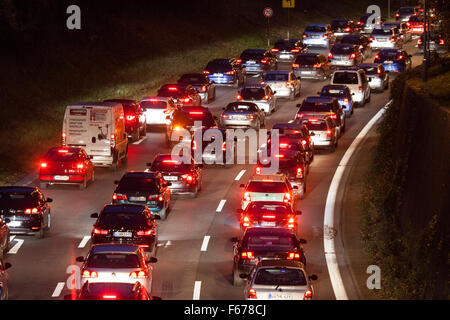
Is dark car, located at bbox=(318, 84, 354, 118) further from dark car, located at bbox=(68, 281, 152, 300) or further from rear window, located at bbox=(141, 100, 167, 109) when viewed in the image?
dark car, located at bbox=(68, 281, 152, 300)


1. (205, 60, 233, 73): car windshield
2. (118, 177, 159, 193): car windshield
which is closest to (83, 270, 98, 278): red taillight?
(118, 177, 159, 193): car windshield

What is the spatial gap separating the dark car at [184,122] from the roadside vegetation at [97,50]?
18.3 feet

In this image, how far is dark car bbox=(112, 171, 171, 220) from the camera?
33156 mm

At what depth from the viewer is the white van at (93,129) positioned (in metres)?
40.2

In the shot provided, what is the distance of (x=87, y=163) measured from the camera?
125 feet

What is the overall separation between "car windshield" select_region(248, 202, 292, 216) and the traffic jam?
4 centimetres

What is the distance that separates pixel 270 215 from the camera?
30.1 m

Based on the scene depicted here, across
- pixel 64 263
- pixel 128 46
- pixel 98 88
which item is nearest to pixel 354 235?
pixel 64 263

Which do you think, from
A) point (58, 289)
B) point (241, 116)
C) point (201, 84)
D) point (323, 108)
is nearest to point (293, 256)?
point (58, 289)

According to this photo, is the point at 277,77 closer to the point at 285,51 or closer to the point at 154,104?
the point at 154,104

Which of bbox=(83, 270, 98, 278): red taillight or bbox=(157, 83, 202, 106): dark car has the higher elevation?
bbox=(157, 83, 202, 106): dark car

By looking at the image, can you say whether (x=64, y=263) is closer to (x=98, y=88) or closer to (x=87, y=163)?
(x=87, y=163)

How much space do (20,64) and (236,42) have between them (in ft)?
83.9

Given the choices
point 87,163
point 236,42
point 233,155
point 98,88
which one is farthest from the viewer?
point 236,42
